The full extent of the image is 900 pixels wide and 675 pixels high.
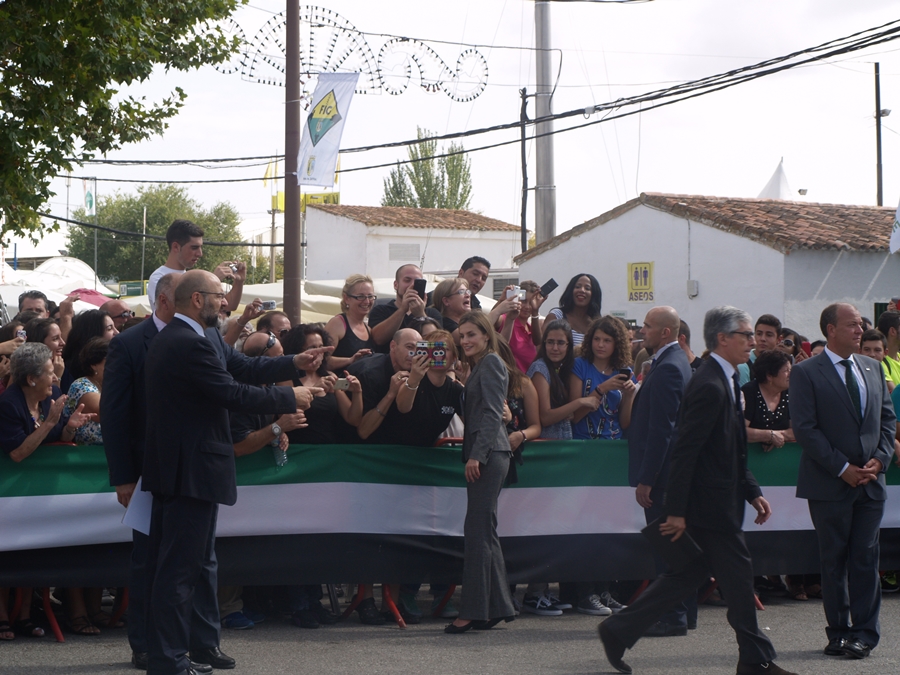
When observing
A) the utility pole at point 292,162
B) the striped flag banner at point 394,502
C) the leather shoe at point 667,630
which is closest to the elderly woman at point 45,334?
the striped flag banner at point 394,502

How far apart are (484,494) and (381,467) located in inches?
30.3

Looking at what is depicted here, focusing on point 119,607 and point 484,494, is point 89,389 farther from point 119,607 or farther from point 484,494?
point 484,494

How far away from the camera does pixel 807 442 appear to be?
6.26 metres

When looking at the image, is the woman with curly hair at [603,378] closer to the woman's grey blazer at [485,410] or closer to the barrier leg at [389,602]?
the woman's grey blazer at [485,410]

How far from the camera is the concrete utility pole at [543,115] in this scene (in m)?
19.7

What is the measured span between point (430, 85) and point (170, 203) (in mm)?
49430

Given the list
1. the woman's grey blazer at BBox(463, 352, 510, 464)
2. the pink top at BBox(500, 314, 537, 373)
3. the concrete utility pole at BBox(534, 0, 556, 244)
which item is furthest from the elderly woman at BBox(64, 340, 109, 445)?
the concrete utility pole at BBox(534, 0, 556, 244)

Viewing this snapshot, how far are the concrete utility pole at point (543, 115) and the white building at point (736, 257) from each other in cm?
166

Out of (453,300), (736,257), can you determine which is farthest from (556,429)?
(736,257)

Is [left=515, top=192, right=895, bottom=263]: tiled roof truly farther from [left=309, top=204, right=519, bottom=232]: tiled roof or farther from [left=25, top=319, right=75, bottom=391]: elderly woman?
[left=25, top=319, right=75, bottom=391]: elderly woman

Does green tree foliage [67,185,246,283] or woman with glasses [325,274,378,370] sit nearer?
woman with glasses [325,274,378,370]

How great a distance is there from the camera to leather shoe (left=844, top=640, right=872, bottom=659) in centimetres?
595

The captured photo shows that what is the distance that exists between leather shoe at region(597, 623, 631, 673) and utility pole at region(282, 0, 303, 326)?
851 cm

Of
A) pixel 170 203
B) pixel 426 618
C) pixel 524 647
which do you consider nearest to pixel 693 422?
pixel 524 647
